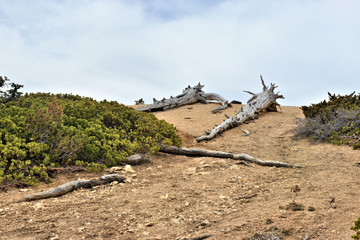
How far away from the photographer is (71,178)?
6.64m

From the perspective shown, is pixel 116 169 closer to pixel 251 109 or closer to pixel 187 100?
pixel 251 109

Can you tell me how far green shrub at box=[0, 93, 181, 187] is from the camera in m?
6.44

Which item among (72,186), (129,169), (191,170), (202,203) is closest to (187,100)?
(191,170)

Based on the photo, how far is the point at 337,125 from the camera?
32.7ft

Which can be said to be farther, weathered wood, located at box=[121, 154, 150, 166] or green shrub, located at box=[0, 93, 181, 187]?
weathered wood, located at box=[121, 154, 150, 166]

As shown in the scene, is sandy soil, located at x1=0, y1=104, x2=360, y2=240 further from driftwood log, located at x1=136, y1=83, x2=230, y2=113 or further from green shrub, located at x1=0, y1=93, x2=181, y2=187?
driftwood log, located at x1=136, y1=83, x2=230, y2=113

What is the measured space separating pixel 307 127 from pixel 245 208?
7.48m

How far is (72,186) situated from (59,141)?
180 centimetres

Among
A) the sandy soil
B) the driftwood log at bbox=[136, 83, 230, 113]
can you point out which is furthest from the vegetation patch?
the driftwood log at bbox=[136, 83, 230, 113]

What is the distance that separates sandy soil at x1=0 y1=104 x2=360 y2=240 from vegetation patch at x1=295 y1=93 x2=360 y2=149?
724mm

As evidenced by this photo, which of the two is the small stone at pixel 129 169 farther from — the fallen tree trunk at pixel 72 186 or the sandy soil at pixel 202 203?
the fallen tree trunk at pixel 72 186

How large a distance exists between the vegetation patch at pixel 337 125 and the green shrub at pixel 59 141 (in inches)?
188

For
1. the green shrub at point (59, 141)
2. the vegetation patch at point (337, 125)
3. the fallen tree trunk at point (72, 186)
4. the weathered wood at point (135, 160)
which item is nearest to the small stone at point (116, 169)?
the green shrub at point (59, 141)

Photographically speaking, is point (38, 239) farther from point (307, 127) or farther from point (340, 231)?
point (307, 127)
